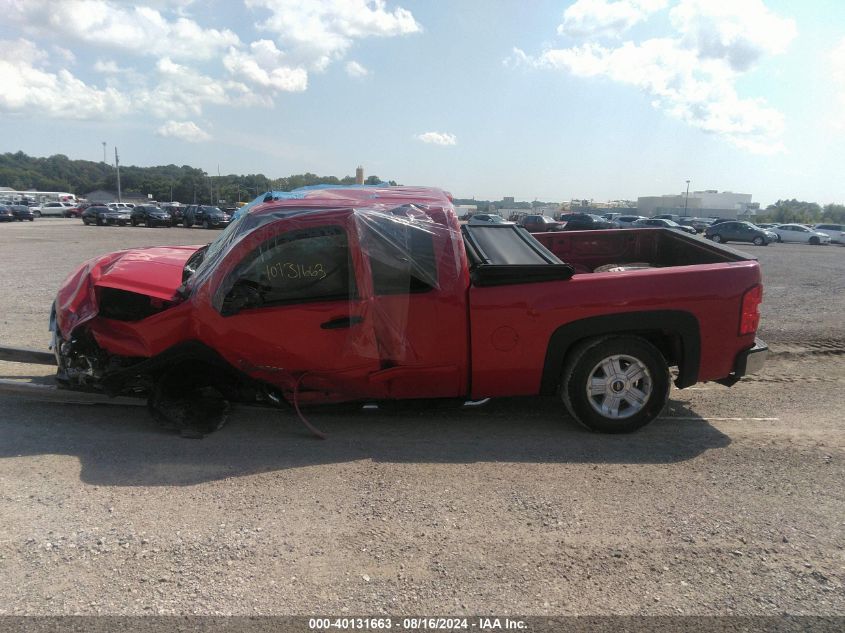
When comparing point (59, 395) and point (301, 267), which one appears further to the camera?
point (59, 395)

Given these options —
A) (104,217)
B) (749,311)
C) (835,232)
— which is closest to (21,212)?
(104,217)

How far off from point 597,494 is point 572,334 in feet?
4.03

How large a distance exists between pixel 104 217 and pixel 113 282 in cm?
4436

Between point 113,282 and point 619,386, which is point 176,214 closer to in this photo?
point 113,282

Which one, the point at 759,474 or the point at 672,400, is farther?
the point at 672,400

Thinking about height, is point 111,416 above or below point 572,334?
below

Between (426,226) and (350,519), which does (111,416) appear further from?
(426,226)

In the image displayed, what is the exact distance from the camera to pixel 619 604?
2668 mm

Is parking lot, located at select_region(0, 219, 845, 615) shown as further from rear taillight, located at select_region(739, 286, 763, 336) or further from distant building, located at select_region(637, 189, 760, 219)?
distant building, located at select_region(637, 189, 760, 219)

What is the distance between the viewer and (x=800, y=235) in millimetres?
42906

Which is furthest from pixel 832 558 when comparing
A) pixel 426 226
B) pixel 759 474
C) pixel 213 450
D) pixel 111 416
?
pixel 111 416

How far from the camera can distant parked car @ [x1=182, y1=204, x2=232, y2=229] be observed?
1610 inches

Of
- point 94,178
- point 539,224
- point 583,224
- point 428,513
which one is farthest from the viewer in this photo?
point 94,178

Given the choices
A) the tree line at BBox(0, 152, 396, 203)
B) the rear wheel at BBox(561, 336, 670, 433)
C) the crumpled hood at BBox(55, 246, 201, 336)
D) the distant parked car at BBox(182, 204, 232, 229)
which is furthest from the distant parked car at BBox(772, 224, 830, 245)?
the tree line at BBox(0, 152, 396, 203)
